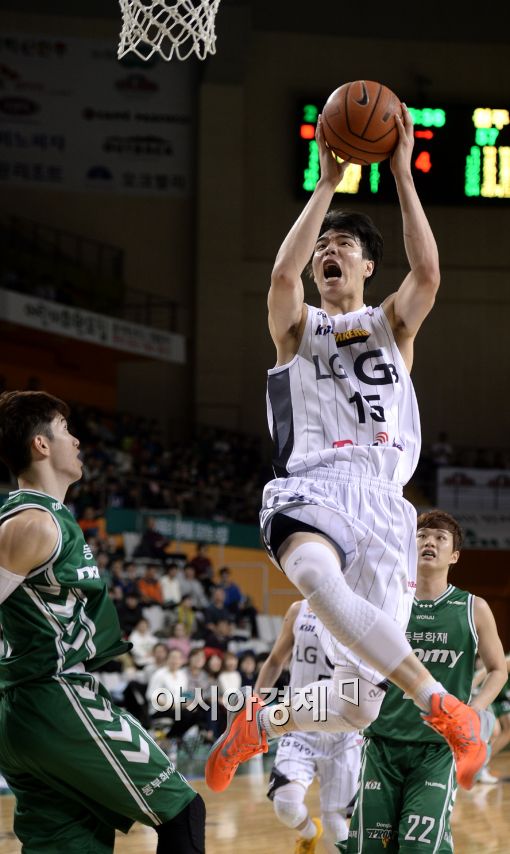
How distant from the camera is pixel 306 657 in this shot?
694cm

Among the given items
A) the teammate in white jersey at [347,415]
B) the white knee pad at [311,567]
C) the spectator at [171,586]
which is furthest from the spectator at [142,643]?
the white knee pad at [311,567]

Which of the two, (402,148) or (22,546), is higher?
(402,148)

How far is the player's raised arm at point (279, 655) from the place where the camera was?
6.33 m

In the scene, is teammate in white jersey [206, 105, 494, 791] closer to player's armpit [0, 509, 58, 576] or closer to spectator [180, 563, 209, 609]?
player's armpit [0, 509, 58, 576]

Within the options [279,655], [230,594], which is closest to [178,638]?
[230,594]

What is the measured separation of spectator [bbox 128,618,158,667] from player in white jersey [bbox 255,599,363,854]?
516 cm

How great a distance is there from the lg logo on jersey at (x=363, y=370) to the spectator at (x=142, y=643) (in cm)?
804

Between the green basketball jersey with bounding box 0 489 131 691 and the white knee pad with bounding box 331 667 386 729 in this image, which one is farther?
the white knee pad with bounding box 331 667 386 729

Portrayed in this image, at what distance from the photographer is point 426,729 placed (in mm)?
4938

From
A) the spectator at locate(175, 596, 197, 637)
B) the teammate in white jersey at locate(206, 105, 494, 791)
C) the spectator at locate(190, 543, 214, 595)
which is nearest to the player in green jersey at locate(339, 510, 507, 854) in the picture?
the teammate in white jersey at locate(206, 105, 494, 791)

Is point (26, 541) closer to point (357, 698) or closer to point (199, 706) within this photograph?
point (357, 698)

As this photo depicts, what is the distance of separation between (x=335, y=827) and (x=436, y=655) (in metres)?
1.73

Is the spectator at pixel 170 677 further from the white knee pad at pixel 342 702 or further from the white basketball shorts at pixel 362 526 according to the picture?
the white basketball shorts at pixel 362 526

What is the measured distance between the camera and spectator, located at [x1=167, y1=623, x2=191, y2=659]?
12.4 meters
